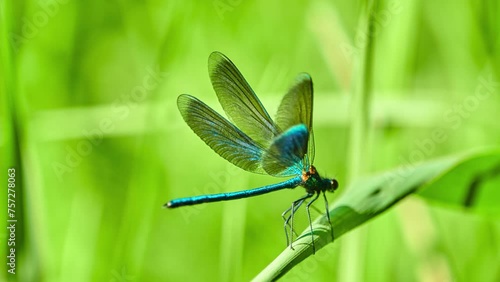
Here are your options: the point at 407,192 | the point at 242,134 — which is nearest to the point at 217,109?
the point at 242,134

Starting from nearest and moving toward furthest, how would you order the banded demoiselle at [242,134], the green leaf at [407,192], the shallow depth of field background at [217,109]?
the green leaf at [407,192] < the banded demoiselle at [242,134] < the shallow depth of field background at [217,109]

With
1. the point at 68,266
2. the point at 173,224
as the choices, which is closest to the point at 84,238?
the point at 68,266

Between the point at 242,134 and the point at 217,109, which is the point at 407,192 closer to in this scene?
the point at 242,134

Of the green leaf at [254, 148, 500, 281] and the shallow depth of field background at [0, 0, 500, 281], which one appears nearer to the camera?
the green leaf at [254, 148, 500, 281]

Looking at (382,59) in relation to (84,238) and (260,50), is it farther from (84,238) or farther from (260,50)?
(84,238)

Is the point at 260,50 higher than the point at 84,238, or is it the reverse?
the point at 260,50
